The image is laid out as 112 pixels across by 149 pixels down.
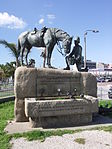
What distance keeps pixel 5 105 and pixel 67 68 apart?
488cm

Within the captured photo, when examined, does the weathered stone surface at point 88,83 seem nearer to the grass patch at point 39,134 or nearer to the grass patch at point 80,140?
the grass patch at point 39,134

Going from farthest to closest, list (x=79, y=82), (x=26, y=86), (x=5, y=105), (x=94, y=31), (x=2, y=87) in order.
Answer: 1. (x=94, y=31)
2. (x=2, y=87)
3. (x=5, y=105)
4. (x=79, y=82)
5. (x=26, y=86)

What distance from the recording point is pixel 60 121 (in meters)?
7.46

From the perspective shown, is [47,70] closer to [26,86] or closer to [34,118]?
[26,86]

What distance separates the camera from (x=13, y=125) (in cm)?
763

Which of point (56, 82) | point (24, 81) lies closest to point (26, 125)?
point (24, 81)

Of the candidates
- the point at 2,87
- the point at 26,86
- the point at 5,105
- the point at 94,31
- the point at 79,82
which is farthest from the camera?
the point at 94,31

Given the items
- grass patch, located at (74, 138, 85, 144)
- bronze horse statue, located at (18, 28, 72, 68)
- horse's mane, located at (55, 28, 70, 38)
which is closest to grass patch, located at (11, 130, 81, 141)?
grass patch, located at (74, 138, 85, 144)

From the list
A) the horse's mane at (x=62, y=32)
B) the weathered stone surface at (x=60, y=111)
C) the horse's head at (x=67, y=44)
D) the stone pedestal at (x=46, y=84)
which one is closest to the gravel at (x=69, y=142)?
the weathered stone surface at (x=60, y=111)

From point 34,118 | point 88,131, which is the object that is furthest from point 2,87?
point 88,131

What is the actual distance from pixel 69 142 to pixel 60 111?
5.31 feet

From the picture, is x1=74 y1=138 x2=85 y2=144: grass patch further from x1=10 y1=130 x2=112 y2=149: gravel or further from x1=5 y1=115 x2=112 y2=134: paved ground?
x1=5 y1=115 x2=112 y2=134: paved ground

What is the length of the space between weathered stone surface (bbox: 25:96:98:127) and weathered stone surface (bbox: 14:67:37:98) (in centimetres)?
101

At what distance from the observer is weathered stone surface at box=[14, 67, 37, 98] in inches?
325
